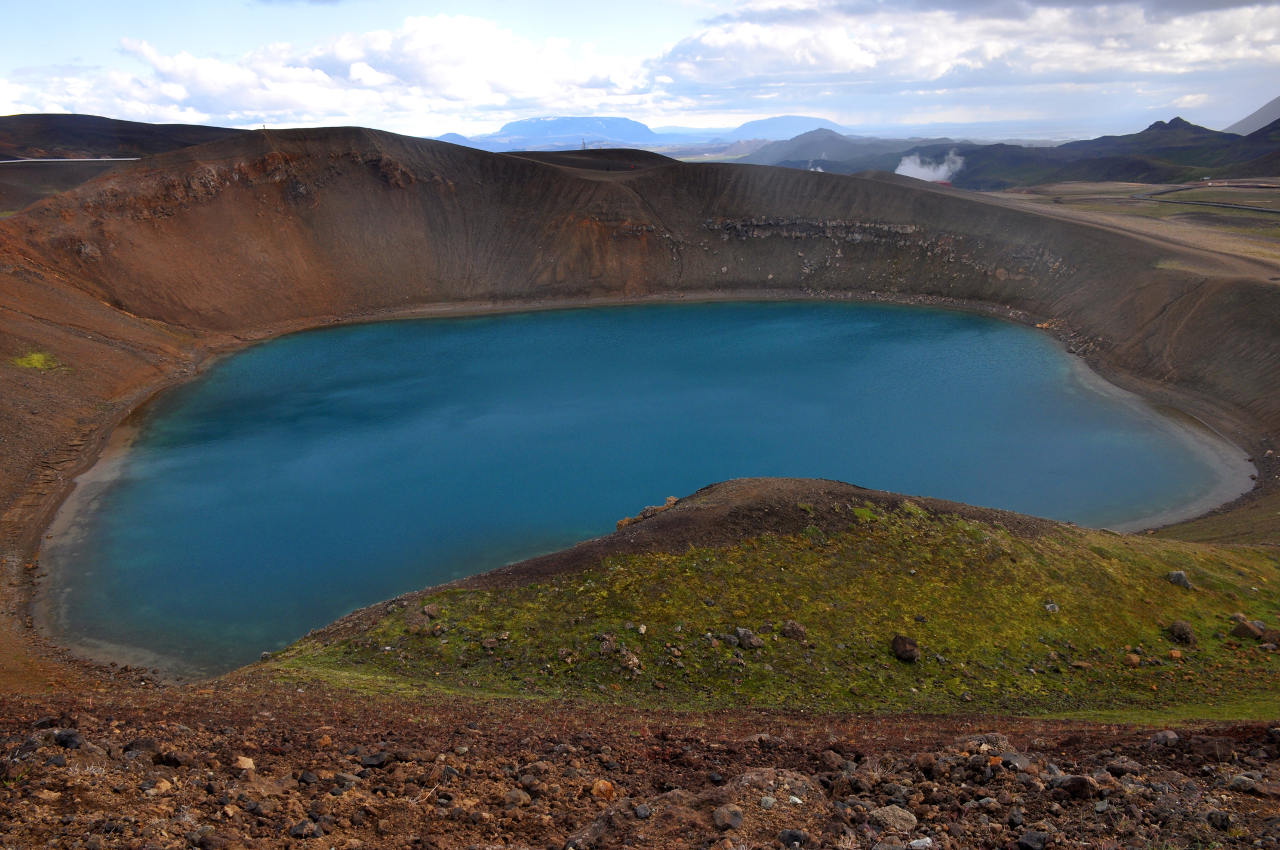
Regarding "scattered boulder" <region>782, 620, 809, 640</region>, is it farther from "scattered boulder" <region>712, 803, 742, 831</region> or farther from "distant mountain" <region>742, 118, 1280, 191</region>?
"distant mountain" <region>742, 118, 1280, 191</region>

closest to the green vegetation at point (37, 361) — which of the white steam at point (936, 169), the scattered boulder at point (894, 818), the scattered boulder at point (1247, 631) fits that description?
the scattered boulder at point (894, 818)

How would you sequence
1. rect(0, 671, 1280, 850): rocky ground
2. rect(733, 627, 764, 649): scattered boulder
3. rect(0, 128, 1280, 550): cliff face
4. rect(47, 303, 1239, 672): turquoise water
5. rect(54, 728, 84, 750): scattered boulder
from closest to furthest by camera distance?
rect(0, 671, 1280, 850): rocky ground → rect(54, 728, 84, 750): scattered boulder → rect(733, 627, 764, 649): scattered boulder → rect(47, 303, 1239, 672): turquoise water → rect(0, 128, 1280, 550): cliff face

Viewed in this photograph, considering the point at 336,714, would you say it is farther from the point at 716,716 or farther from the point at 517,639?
the point at 716,716

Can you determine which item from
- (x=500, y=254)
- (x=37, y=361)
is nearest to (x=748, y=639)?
(x=37, y=361)

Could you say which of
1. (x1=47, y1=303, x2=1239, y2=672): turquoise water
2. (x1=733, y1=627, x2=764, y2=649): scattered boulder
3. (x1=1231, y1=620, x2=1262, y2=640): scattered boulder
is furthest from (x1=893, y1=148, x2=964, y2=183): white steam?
(x1=733, y1=627, x2=764, y2=649): scattered boulder

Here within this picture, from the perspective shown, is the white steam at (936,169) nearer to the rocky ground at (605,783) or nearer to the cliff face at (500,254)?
the cliff face at (500,254)

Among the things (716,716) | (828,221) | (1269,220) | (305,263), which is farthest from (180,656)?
(1269,220)
